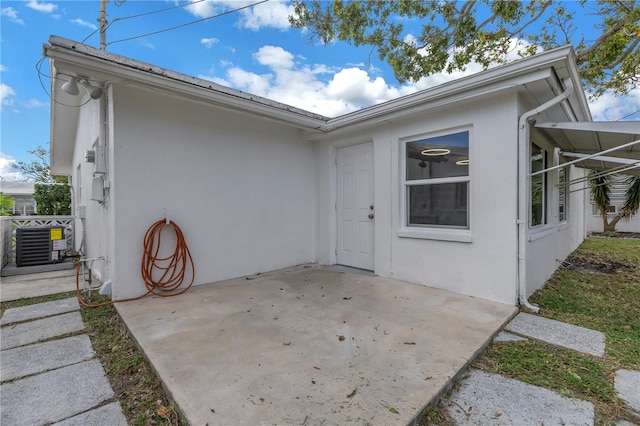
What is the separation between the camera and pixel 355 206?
16.9ft

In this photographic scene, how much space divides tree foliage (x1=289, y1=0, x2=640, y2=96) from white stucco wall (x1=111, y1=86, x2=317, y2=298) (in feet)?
12.5

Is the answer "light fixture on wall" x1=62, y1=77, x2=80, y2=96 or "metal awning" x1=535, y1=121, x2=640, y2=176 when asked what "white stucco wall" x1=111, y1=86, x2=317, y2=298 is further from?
"metal awning" x1=535, y1=121, x2=640, y2=176

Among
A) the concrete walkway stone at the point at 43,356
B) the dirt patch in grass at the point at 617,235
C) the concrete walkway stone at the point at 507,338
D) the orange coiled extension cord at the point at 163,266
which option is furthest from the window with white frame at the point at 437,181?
the dirt patch in grass at the point at 617,235

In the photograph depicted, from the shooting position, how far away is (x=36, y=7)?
5.68 metres

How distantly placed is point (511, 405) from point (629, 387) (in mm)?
933

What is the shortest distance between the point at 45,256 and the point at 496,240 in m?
7.74

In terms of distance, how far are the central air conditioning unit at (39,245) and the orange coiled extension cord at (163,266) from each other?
2.59 m

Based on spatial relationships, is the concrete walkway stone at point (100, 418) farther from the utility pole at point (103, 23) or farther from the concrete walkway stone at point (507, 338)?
the utility pole at point (103, 23)

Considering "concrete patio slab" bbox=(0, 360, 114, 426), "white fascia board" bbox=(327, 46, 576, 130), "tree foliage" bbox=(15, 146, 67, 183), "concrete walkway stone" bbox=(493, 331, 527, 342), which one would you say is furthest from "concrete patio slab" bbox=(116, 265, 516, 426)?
"tree foliage" bbox=(15, 146, 67, 183)

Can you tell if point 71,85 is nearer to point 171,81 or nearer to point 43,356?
point 171,81

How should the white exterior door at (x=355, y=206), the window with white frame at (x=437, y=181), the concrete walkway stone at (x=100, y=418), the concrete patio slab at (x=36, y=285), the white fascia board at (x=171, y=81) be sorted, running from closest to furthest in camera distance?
the concrete walkway stone at (x=100, y=418)
the white fascia board at (x=171, y=81)
the window with white frame at (x=437, y=181)
the concrete patio slab at (x=36, y=285)
the white exterior door at (x=355, y=206)

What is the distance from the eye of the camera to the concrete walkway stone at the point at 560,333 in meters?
2.50

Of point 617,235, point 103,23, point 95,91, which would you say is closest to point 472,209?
point 95,91

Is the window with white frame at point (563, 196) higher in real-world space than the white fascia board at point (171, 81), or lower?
lower
